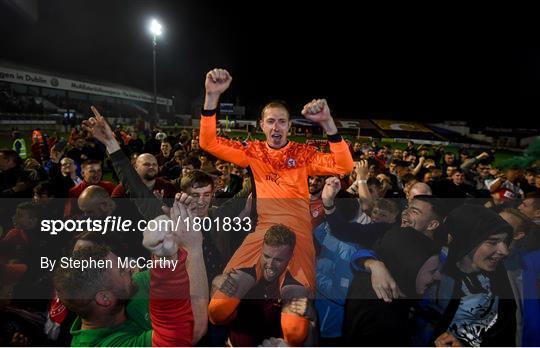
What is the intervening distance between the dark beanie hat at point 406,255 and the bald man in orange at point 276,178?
2.25 feet

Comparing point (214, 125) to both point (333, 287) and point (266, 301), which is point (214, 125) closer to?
point (266, 301)

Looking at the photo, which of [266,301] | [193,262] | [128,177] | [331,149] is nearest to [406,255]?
[266,301]

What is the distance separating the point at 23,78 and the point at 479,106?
210 ft

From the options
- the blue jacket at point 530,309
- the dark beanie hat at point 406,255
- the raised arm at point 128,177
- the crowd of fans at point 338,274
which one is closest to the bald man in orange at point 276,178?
the crowd of fans at point 338,274

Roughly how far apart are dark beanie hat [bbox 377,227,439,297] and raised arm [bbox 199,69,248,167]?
1748mm

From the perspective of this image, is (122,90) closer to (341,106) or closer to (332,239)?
(341,106)

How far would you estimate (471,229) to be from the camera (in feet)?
9.18

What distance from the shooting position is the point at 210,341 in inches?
118

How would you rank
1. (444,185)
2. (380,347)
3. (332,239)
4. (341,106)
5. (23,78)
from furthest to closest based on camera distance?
1. (341,106)
2. (23,78)
3. (444,185)
4. (332,239)
5. (380,347)

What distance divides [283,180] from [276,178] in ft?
0.27

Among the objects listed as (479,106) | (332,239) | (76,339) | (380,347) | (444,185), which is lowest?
(380,347)

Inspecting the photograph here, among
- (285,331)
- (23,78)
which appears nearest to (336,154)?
(285,331)

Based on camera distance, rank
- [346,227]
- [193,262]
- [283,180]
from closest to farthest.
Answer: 1. [193,262]
2. [346,227]
3. [283,180]

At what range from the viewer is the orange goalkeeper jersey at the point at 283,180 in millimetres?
3006
